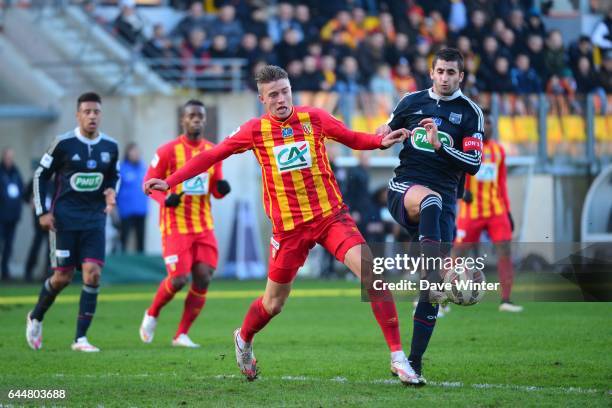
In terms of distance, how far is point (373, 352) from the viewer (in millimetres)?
10633

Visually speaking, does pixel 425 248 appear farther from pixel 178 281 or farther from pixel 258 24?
pixel 258 24

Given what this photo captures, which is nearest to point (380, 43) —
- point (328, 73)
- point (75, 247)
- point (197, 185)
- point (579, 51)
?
point (328, 73)

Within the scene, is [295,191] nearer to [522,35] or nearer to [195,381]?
[195,381]

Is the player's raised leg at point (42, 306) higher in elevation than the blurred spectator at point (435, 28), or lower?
lower

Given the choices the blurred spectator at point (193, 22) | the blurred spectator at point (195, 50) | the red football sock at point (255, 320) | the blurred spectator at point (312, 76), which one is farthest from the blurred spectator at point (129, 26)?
the red football sock at point (255, 320)

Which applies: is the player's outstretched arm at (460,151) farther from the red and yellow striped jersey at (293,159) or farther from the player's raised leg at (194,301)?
the player's raised leg at (194,301)

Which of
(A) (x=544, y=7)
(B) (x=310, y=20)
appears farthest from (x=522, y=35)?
(B) (x=310, y=20)

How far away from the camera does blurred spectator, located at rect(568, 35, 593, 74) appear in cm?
2478

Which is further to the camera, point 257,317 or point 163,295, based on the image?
point 163,295

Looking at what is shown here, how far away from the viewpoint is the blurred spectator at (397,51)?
23.3 meters

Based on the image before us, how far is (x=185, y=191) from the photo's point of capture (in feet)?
39.2

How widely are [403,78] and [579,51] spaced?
4.33m

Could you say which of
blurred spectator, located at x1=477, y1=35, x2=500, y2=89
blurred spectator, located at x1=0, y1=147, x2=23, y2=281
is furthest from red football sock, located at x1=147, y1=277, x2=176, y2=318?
blurred spectator, located at x1=477, y1=35, x2=500, y2=89

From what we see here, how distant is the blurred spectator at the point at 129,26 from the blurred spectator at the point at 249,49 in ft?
7.18
